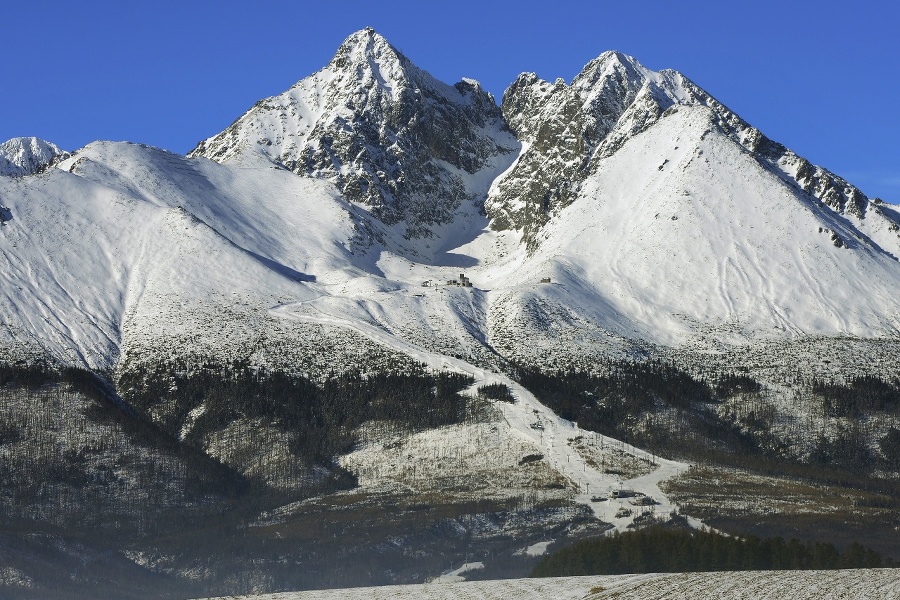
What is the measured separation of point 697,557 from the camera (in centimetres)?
14850

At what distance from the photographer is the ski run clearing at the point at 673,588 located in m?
113

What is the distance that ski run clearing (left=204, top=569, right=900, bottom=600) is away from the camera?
372 feet

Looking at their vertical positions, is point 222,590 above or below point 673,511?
below

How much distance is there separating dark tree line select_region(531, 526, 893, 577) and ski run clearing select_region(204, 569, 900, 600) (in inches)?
695

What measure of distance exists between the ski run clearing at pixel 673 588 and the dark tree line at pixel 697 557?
17.7 m

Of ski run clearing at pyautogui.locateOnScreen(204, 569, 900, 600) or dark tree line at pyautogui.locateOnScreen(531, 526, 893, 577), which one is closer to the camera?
ski run clearing at pyautogui.locateOnScreen(204, 569, 900, 600)

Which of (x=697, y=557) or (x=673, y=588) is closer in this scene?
(x=673, y=588)

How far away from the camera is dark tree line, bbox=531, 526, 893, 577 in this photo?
146 metres

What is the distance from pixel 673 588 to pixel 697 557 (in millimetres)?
30596

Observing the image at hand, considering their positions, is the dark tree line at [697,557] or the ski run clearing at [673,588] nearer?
the ski run clearing at [673,588]

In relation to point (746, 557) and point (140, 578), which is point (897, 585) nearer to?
point (746, 557)

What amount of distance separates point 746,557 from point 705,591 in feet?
106

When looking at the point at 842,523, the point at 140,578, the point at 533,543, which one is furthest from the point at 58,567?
the point at 842,523

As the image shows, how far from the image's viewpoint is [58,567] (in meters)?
170
